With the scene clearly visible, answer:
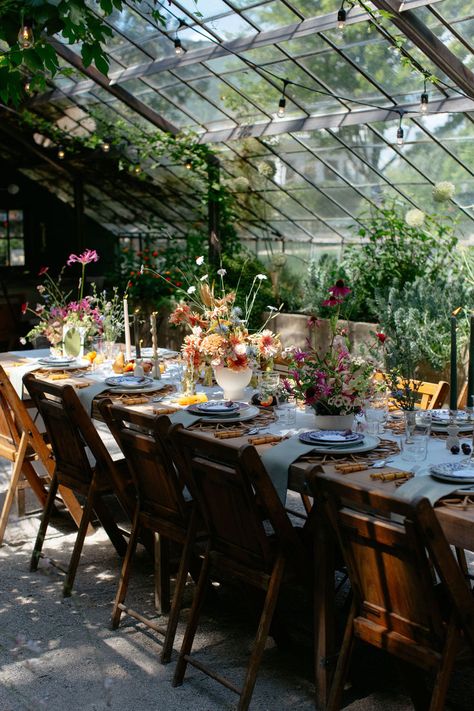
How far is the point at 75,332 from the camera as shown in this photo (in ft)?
17.7

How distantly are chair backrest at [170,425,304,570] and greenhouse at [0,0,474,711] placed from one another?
10 mm

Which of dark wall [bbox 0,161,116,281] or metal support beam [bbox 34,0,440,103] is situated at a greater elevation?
metal support beam [bbox 34,0,440,103]

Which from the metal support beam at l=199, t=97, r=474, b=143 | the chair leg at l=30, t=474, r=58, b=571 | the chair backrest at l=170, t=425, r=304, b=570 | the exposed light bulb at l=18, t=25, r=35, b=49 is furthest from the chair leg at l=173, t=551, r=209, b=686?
the metal support beam at l=199, t=97, r=474, b=143

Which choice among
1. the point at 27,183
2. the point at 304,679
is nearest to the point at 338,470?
the point at 304,679

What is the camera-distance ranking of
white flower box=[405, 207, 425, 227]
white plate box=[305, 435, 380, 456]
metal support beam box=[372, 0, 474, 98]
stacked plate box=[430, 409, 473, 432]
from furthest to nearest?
white flower box=[405, 207, 425, 227], metal support beam box=[372, 0, 474, 98], stacked plate box=[430, 409, 473, 432], white plate box=[305, 435, 380, 456]

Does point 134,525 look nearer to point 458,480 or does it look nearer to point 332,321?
point 332,321

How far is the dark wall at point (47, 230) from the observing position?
48.9ft

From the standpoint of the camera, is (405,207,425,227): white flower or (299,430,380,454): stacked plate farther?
(405,207,425,227): white flower

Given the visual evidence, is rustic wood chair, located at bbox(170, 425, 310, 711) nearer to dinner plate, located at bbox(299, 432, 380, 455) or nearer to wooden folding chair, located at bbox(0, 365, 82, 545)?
dinner plate, located at bbox(299, 432, 380, 455)

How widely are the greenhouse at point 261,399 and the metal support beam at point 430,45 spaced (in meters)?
0.02

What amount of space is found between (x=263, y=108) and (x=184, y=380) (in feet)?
16.1

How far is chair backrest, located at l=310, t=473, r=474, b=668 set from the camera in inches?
92.0

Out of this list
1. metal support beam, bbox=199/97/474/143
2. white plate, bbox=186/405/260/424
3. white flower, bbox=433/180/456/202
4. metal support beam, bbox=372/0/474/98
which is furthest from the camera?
white flower, bbox=433/180/456/202

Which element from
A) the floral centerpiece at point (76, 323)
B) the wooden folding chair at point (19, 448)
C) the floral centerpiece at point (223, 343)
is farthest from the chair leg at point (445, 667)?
the floral centerpiece at point (76, 323)
